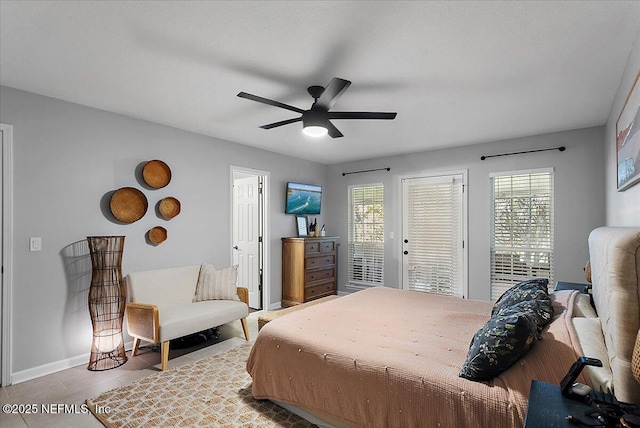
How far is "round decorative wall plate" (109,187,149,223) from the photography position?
347 centimetres

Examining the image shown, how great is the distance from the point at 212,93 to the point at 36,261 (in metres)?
2.21

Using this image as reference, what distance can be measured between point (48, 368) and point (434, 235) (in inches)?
197

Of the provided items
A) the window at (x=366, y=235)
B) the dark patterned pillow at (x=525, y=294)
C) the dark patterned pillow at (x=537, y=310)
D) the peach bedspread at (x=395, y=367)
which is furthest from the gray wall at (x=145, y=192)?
the dark patterned pillow at (x=537, y=310)

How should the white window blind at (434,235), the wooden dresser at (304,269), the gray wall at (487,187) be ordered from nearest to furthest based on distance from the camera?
1. the gray wall at (487,187)
2. the white window blind at (434,235)
3. the wooden dresser at (304,269)

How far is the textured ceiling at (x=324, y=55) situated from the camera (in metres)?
1.82

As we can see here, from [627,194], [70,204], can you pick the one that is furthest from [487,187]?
[70,204]

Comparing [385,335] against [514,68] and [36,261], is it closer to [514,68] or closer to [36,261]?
[514,68]

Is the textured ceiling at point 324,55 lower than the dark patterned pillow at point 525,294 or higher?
higher

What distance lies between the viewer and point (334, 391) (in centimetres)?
194

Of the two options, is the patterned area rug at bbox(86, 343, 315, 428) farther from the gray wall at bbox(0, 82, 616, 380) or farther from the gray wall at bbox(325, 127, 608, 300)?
the gray wall at bbox(325, 127, 608, 300)

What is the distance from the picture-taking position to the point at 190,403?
2469 mm

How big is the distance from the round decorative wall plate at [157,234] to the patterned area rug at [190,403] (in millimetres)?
1481

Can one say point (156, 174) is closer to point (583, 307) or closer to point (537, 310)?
point (537, 310)
